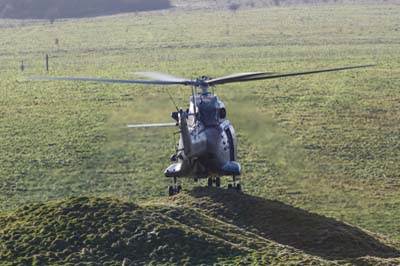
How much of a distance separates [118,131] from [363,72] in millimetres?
35866

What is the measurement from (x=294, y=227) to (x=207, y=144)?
4.33 metres

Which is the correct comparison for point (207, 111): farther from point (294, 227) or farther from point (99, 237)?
point (99, 237)

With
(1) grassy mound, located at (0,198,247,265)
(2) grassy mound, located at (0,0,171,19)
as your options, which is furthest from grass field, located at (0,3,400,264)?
(2) grassy mound, located at (0,0,171,19)

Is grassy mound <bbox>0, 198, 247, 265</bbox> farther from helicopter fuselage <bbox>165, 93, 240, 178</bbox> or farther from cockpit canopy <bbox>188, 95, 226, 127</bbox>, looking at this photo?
cockpit canopy <bbox>188, 95, 226, 127</bbox>

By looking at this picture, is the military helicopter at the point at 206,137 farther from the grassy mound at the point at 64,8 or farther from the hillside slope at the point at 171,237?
the grassy mound at the point at 64,8

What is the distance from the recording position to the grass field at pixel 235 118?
2780cm

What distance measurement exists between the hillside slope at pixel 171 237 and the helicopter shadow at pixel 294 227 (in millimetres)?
22

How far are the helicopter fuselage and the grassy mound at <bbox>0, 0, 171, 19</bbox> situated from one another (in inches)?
3999

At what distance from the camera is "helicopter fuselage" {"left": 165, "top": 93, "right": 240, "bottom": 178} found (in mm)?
22578

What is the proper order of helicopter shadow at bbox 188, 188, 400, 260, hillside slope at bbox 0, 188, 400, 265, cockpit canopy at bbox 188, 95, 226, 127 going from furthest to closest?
cockpit canopy at bbox 188, 95, 226, 127, helicopter shadow at bbox 188, 188, 400, 260, hillside slope at bbox 0, 188, 400, 265

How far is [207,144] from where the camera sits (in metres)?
22.8

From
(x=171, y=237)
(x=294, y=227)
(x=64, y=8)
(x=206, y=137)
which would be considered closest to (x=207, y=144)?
(x=206, y=137)

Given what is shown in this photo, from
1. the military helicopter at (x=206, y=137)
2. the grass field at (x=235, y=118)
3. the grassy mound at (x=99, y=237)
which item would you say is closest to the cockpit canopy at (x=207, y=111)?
the military helicopter at (x=206, y=137)

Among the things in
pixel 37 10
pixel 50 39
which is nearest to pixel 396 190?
pixel 50 39
